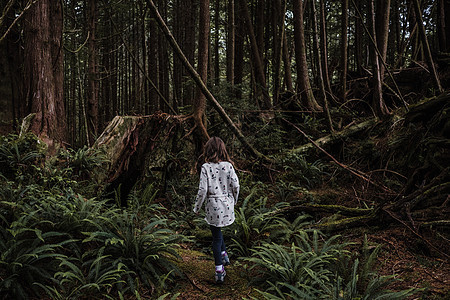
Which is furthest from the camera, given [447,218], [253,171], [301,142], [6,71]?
[301,142]

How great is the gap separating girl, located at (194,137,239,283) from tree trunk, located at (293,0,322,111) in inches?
247

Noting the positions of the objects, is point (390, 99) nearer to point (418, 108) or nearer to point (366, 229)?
point (418, 108)

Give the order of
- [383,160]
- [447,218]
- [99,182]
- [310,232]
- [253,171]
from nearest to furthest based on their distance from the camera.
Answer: [447,218], [310,232], [99,182], [383,160], [253,171]

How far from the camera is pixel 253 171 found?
26.3 ft

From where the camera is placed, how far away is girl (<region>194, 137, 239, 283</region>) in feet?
12.6

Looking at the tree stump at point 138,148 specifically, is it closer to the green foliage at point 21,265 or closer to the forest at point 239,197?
the forest at point 239,197

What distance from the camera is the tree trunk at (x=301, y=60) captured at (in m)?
9.38

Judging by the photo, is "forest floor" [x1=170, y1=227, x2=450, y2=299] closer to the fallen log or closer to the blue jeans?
the blue jeans

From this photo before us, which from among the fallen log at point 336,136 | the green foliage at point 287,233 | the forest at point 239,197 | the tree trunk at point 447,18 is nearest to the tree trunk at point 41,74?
the forest at point 239,197

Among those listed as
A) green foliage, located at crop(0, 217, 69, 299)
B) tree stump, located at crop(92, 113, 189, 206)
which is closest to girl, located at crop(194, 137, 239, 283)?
green foliage, located at crop(0, 217, 69, 299)

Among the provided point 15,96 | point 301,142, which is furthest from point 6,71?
point 301,142

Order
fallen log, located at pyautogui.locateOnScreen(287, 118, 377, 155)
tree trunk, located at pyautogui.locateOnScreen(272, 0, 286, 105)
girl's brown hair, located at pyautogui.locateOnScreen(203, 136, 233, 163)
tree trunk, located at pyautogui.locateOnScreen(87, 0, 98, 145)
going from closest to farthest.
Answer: girl's brown hair, located at pyautogui.locateOnScreen(203, 136, 233, 163) → fallen log, located at pyautogui.locateOnScreen(287, 118, 377, 155) → tree trunk, located at pyautogui.locateOnScreen(272, 0, 286, 105) → tree trunk, located at pyautogui.locateOnScreen(87, 0, 98, 145)

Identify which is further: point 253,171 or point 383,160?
point 253,171

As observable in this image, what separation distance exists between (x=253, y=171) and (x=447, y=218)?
4680 mm
